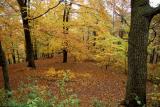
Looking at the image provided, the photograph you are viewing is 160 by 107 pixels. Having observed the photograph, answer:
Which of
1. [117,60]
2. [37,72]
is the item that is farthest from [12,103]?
[117,60]

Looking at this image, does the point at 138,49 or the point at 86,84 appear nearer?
the point at 138,49

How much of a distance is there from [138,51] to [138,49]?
6cm

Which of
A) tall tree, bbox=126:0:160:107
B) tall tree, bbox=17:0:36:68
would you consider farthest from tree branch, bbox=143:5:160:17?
tall tree, bbox=17:0:36:68

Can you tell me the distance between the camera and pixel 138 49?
23.6 feet

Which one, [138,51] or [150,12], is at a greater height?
[150,12]

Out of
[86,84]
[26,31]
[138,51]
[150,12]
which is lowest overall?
[86,84]

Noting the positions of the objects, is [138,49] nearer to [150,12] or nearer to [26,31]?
[150,12]

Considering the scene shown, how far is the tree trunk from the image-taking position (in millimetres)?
7164

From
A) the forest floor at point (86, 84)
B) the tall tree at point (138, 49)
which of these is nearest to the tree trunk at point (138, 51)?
the tall tree at point (138, 49)

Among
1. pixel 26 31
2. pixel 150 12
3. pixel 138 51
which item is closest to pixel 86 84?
pixel 26 31

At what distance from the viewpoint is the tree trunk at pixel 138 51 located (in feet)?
23.5

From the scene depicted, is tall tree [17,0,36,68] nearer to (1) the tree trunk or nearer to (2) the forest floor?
(2) the forest floor

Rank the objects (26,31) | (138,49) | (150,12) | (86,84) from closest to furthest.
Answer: (150,12) < (138,49) < (86,84) < (26,31)

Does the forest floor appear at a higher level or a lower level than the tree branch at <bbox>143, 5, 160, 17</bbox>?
lower
